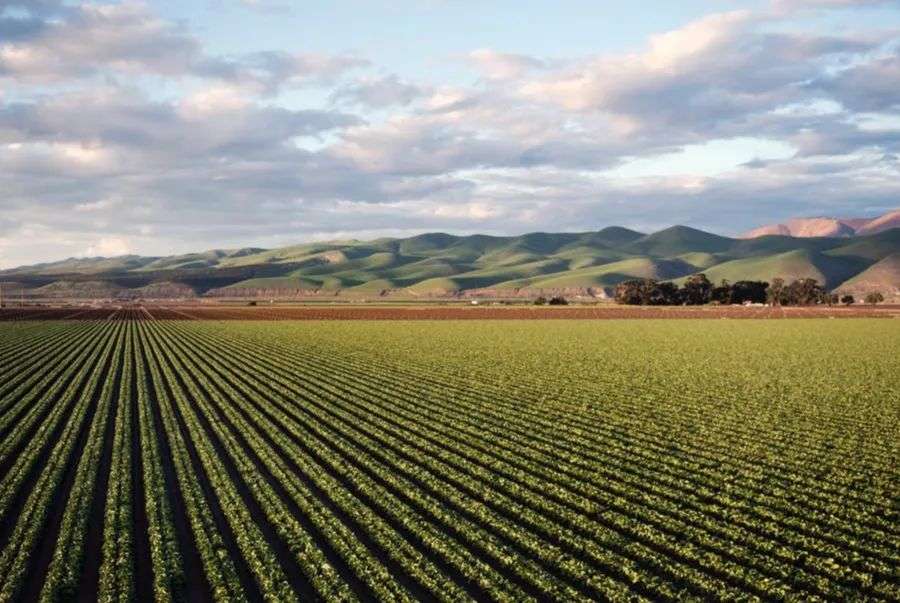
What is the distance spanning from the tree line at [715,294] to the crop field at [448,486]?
453 ft

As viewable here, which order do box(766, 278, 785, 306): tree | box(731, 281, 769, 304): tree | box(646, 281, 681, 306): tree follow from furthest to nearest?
box(766, 278, 785, 306): tree → box(731, 281, 769, 304): tree → box(646, 281, 681, 306): tree

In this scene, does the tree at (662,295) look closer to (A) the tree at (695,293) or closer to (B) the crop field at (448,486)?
(A) the tree at (695,293)

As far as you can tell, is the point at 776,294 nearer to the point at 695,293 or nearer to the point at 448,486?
the point at 695,293

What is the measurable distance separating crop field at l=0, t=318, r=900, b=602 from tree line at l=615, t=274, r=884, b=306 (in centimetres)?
13800

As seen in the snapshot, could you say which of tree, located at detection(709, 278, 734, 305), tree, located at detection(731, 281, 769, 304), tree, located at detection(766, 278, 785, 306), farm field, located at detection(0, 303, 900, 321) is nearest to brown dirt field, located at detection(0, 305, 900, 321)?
farm field, located at detection(0, 303, 900, 321)

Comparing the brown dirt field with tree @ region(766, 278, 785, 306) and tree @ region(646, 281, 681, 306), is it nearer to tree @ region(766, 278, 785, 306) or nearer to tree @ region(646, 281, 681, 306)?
tree @ region(646, 281, 681, 306)

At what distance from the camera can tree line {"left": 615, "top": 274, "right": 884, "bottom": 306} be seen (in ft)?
592

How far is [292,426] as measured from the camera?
28.6 m

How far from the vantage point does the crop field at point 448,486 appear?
1430 centimetres

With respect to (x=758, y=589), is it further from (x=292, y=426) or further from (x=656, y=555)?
(x=292, y=426)

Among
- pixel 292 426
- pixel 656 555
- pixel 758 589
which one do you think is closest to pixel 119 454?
pixel 292 426

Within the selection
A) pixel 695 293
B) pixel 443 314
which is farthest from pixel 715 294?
pixel 443 314

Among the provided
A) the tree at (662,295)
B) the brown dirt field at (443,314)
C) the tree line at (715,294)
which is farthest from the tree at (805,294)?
the brown dirt field at (443,314)

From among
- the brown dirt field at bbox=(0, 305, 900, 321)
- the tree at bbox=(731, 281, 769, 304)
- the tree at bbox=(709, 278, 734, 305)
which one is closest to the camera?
the brown dirt field at bbox=(0, 305, 900, 321)
